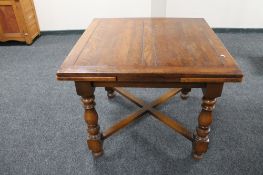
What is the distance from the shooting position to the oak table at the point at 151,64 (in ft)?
3.29

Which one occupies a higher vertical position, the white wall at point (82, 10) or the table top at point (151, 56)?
the table top at point (151, 56)

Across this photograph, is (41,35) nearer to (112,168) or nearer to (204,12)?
(204,12)

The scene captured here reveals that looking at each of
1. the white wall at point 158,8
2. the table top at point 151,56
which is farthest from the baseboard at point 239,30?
the table top at point 151,56

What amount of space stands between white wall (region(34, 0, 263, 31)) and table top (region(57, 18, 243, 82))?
175cm

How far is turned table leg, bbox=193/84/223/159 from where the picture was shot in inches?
41.8

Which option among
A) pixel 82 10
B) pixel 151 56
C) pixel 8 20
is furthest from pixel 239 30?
pixel 8 20

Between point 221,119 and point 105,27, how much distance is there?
1.04 meters

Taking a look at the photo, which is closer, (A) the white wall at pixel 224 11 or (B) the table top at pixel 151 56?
(B) the table top at pixel 151 56

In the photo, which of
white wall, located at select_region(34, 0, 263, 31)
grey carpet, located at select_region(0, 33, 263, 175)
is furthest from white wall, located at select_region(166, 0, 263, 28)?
grey carpet, located at select_region(0, 33, 263, 175)

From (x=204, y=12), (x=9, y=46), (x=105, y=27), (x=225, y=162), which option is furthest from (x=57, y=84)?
(x=204, y=12)

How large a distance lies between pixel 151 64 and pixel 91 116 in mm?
429

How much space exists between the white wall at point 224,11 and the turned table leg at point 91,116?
7.69 ft

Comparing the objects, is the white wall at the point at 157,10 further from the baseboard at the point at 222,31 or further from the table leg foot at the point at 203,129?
the table leg foot at the point at 203,129

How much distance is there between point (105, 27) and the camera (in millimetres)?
1513
